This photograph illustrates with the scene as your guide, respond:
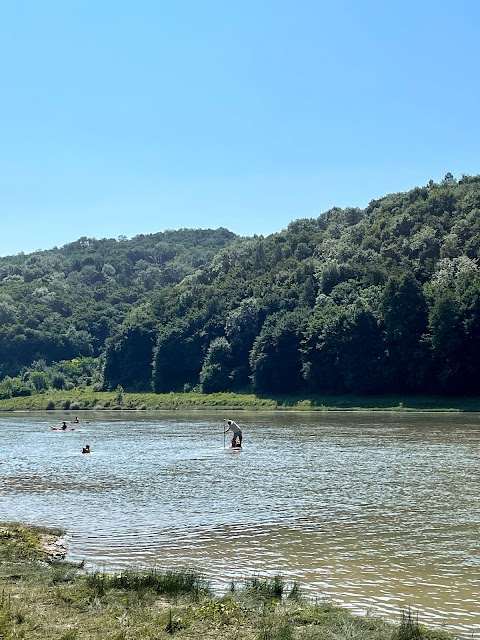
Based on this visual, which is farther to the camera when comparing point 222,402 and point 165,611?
point 222,402

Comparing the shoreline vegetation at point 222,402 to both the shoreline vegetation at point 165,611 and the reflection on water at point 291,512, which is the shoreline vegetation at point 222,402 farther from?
the shoreline vegetation at point 165,611

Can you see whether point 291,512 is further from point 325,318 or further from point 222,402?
point 222,402

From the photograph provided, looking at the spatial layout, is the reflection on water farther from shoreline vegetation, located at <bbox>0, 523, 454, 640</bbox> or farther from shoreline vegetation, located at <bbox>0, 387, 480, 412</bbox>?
shoreline vegetation, located at <bbox>0, 387, 480, 412</bbox>

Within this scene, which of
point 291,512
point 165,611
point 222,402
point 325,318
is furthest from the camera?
point 222,402

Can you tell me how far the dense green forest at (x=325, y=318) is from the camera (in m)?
108

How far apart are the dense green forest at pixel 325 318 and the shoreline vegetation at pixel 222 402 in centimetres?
330

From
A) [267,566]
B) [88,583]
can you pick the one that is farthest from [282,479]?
[88,583]

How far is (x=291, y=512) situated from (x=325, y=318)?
9692 centimetres

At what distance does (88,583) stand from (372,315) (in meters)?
103

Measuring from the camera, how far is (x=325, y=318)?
121688 millimetres

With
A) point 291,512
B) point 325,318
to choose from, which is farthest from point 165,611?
point 325,318

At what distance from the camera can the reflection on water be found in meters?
17.0

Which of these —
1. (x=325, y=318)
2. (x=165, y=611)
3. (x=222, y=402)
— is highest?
(x=325, y=318)

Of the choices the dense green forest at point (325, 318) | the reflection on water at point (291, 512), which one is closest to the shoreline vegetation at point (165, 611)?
the reflection on water at point (291, 512)
